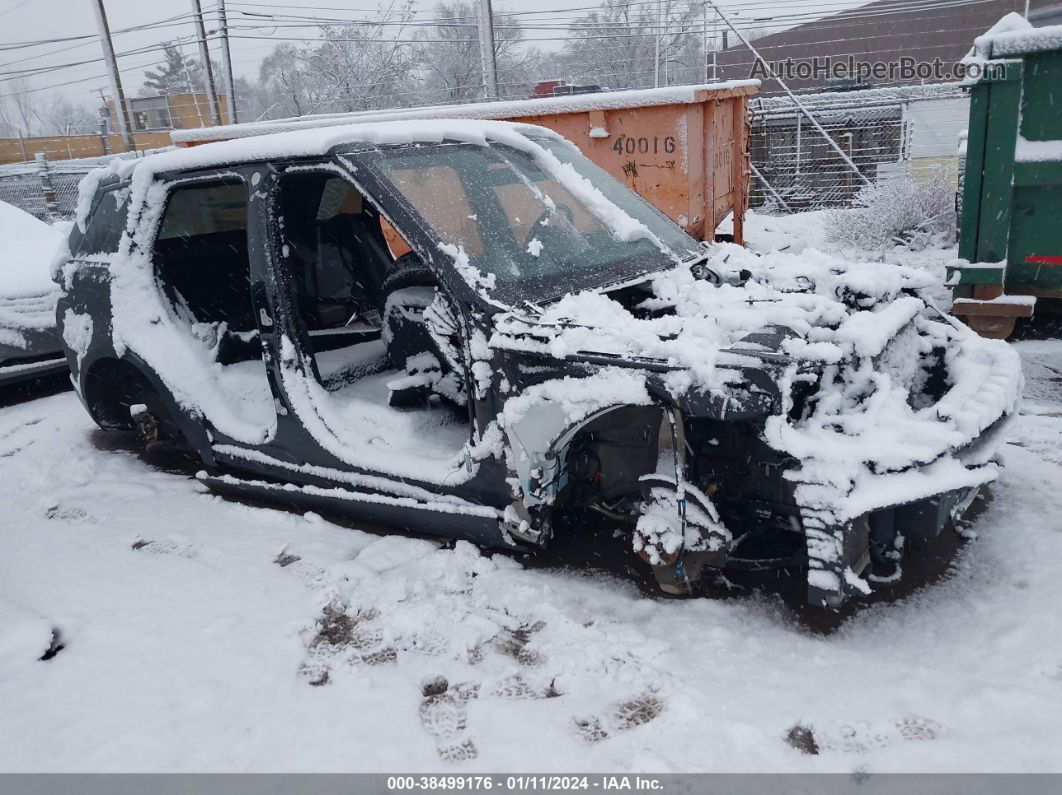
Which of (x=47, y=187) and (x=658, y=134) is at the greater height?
(x=658, y=134)

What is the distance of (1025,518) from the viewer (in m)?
3.21

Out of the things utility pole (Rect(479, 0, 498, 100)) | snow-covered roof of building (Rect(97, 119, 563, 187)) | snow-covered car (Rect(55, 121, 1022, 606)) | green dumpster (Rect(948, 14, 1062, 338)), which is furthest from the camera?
utility pole (Rect(479, 0, 498, 100))

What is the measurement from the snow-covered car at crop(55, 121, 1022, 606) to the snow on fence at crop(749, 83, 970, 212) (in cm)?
1019

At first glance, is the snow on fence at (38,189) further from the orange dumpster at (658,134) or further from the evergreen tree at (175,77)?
the evergreen tree at (175,77)

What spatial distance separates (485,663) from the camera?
2607 mm

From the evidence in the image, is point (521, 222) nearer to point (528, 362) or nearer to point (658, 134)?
point (528, 362)

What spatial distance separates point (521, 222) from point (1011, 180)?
376 cm

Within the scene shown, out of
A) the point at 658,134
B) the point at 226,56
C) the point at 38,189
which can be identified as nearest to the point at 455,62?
the point at 226,56

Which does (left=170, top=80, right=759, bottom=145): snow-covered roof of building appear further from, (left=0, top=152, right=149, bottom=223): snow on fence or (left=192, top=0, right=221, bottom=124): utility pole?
(left=192, top=0, right=221, bottom=124): utility pole

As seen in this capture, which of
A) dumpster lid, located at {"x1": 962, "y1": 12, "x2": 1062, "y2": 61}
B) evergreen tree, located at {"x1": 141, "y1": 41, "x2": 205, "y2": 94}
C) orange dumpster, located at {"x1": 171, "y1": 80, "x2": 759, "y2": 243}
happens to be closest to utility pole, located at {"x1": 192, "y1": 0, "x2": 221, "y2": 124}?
orange dumpster, located at {"x1": 171, "y1": 80, "x2": 759, "y2": 243}

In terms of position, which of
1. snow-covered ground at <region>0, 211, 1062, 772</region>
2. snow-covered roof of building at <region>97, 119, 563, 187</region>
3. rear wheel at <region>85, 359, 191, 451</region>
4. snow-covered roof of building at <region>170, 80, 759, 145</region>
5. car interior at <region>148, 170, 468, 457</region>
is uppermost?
snow-covered roof of building at <region>170, 80, 759, 145</region>

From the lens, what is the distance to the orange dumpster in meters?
7.25

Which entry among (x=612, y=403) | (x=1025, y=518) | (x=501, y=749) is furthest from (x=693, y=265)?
(x=501, y=749)
